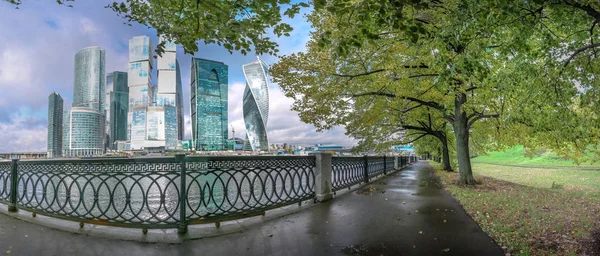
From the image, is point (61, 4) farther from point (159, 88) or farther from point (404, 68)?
point (159, 88)

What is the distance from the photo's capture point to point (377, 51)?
35.5ft

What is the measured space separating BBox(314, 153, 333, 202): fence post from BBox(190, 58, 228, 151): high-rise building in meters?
110

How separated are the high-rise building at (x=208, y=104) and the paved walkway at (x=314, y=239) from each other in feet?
369

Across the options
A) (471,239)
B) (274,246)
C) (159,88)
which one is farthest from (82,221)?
(159,88)

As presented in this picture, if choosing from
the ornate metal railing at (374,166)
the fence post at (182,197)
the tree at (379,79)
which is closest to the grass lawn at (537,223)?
the tree at (379,79)

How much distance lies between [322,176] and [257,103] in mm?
100285

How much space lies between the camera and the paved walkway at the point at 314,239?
13.7 ft

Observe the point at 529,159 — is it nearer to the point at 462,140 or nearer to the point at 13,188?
the point at 462,140

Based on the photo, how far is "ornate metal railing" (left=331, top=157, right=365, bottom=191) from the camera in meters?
10.3

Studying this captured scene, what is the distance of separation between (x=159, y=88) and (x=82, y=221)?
16307cm

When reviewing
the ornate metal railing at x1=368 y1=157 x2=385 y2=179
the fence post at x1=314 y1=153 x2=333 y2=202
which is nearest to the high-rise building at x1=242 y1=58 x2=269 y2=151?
the ornate metal railing at x1=368 y1=157 x2=385 y2=179

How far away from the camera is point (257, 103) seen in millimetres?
106688

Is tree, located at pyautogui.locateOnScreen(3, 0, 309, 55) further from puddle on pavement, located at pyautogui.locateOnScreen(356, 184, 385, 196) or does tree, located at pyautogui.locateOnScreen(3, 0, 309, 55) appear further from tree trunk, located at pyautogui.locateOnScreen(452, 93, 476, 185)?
tree trunk, located at pyautogui.locateOnScreen(452, 93, 476, 185)

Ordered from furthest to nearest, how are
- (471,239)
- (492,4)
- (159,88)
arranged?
1. (159,88)
2. (471,239)
3. (492,4)
